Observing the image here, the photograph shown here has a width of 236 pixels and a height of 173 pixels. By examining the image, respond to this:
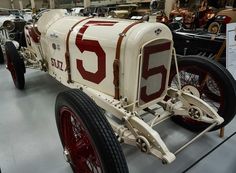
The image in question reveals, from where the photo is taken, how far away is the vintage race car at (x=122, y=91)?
56.7 inches

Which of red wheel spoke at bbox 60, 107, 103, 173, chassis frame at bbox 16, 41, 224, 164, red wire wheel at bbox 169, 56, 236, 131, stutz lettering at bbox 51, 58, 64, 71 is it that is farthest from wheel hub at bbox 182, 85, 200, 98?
stutz lettering at bbox 51, 58, 64, 71

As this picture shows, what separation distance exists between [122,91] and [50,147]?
1060mm

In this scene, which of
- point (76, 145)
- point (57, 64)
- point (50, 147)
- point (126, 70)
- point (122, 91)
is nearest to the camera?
point (76, 145)

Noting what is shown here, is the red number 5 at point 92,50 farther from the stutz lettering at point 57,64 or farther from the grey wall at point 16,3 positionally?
the grey wall at point 16,3

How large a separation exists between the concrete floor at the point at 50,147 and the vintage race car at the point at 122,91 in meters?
0.26

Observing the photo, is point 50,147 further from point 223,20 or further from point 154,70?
point 223,20

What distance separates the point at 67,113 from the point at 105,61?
0.64 metres

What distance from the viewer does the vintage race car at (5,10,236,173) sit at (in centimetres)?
144

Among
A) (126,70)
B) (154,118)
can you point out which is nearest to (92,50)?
(126,70)

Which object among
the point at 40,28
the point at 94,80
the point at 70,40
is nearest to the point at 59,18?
the point at 40,28

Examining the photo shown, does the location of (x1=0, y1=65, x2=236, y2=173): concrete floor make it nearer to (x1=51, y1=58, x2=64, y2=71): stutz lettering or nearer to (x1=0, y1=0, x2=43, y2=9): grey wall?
(x1=51, y1=58, x2=64, y2=71): stutz lettering

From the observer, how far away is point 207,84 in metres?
2.47

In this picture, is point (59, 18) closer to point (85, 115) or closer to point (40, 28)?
point (40, 28)

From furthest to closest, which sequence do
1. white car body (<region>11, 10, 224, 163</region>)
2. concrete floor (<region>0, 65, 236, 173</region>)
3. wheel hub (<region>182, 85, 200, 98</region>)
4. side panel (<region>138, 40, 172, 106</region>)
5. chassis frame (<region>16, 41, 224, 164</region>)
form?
wheel hub (<region>182, 85, 200, 98</region>) → concrete floor (<region>0, 65, 236, 173</region>) → side panel (<region>138, 40, 172, 106</region>) → white car body (<region>11, 10, 224, 163</region>) → chassis frame (<region>16, 41, 224, 164</region>)
